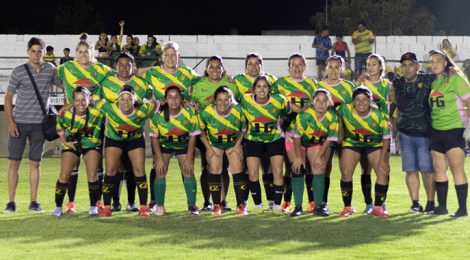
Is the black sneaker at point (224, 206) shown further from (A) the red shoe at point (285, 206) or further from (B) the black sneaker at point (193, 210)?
(A) the red shoe at point (285, 206)

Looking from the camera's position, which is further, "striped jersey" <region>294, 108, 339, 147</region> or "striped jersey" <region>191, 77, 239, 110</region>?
"striped jersey" <region>191, 77, 239, 110</region>

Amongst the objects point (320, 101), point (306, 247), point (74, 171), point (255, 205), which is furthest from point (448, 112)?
point (74, 171)

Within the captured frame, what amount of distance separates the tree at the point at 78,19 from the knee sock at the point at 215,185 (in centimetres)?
3062

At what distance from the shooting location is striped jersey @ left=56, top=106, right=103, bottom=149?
1284cm

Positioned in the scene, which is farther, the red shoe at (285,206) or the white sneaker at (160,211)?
the red shoe at (285,206)

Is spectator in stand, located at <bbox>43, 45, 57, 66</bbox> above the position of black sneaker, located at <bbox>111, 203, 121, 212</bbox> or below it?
above

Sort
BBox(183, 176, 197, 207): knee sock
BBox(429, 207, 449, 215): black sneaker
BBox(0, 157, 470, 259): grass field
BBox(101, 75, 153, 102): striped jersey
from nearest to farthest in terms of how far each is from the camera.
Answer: BBox(0, 157, 470, 259): grass field
BBox(183, 176, 197, 207): knee sock
BBox(429, 207, 449, 215): black sneaker
BBox(101, 75, 153, 102): striped jersey

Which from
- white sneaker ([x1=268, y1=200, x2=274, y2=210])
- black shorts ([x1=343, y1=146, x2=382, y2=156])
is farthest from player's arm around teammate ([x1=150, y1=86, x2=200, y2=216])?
black shorts ([x1=343, y1=146, x2=382, y2=156])

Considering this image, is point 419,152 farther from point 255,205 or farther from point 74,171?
point 74,171

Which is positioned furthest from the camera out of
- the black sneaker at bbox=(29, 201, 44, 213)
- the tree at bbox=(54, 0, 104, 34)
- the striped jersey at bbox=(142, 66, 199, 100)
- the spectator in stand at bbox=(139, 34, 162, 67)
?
the tree at bbox=(54, 0, 104, 34)

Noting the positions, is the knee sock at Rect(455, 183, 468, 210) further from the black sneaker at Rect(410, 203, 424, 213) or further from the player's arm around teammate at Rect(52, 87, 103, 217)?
the player's arm around teammate at Rect(52, 87, 103, 217)

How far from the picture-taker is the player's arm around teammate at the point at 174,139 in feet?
42.0

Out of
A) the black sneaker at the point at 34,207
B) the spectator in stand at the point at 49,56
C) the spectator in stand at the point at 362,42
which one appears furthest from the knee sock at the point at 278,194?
the spectator in stand at the point at 362,42

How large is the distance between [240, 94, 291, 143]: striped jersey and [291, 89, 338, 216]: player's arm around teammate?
245mm
